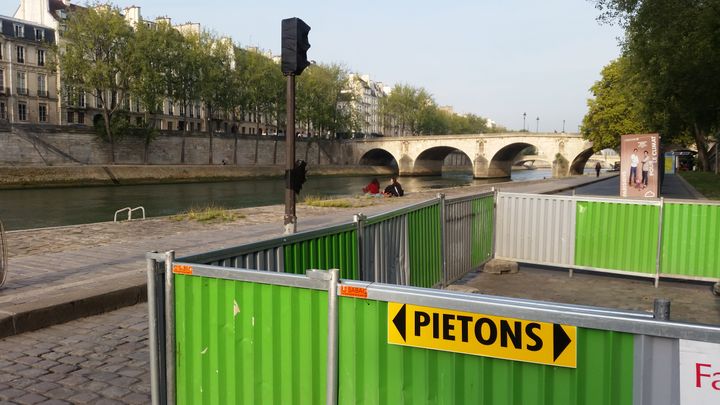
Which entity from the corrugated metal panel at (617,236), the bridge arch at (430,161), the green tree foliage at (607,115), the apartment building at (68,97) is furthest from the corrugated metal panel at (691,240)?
the bridge arch at (430,161)

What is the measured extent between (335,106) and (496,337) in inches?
2984

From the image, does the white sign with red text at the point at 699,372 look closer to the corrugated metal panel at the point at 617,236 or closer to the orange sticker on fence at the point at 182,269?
the orange sticker on fence at the point at 182,269

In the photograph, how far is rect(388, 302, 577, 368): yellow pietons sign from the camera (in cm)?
215

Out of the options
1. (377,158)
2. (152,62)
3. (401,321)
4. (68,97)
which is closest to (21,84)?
(68,97)

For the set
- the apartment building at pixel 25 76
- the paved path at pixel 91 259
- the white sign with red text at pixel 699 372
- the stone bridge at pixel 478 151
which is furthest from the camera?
the stone bridge at pixel 478 151

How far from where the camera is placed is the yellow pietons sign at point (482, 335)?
7.05 ft

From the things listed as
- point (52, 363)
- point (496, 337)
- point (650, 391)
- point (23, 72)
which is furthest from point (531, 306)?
point (23, 72)

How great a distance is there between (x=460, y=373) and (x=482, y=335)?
19 centimetres

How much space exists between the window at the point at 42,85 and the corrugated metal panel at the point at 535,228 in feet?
194

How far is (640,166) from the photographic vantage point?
14.9 metres

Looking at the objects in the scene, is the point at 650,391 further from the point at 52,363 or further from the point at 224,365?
the point at 52,363

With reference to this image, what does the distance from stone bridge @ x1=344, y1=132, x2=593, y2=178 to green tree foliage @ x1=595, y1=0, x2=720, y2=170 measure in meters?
→ 41.4

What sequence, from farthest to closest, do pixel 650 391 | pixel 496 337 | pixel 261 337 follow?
pixel 261 337 < pixel 496 337 < pixel 650 391

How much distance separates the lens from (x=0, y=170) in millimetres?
36125
